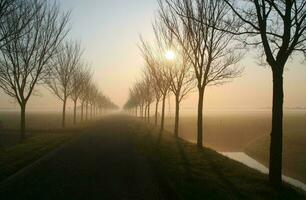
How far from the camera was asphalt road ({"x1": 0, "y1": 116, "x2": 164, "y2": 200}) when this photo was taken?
356 inches

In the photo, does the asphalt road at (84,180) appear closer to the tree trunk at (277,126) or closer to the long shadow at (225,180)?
the long shadow at (225,180)

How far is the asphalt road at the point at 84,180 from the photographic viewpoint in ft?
29.7

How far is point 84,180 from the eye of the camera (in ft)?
35.3

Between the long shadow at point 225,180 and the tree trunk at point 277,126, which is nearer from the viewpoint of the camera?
the long shadow at point 225,180

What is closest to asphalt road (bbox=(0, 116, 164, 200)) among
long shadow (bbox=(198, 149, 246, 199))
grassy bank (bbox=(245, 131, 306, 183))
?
long shadow (bbox=(198, 149, 246, 199))

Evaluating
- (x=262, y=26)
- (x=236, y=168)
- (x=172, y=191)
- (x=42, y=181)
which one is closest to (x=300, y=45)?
(x=262, y=26)

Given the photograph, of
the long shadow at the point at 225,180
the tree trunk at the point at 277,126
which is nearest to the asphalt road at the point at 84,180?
the long shadow at the point at 225,180

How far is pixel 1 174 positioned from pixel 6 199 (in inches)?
139

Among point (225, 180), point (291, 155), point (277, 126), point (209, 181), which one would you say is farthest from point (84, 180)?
point (291, 155)

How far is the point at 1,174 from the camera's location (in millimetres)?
11656

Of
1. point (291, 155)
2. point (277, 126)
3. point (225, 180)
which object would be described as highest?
point (277, 126)

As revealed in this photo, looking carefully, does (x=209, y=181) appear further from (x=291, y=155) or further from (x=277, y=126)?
(x=291, y=155)

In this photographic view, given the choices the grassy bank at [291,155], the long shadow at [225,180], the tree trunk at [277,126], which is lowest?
the grassy bank at [291,155]

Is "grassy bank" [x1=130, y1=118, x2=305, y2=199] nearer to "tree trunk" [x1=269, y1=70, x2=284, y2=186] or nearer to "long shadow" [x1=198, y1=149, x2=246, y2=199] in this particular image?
"long shadow" [x1=198, y1=149, x2=246, y2=199]
